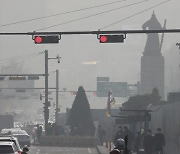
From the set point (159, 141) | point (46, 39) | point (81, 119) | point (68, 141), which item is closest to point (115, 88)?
point (81, 119)

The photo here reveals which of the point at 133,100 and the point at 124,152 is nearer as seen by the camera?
the point at 124,152

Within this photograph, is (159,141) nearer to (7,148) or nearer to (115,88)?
(7,148)

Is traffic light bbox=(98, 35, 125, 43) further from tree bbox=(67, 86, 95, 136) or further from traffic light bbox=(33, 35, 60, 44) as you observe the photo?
tree bbox=(67, 86, 95, 136)

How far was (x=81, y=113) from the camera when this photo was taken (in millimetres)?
108875

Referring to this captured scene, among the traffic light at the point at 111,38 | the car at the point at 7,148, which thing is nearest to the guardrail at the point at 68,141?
the traffic light at the point at 111,38

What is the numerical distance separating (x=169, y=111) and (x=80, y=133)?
46.4 metres

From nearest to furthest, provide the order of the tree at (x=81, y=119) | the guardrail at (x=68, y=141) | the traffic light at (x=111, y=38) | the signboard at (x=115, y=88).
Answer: the traffic light at (x=111, y=38) → the guardrail at (x=68, y=141) → the tree at (x=81, y=119) → the signboard at (x=115, y=88)

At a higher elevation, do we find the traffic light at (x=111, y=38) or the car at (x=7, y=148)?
the traffic light at (x=111, y=38)

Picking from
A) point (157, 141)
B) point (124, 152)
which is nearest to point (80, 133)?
point (157, 141)

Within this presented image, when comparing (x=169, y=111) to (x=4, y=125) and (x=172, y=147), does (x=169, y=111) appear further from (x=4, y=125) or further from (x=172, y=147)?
(x=4, y=125)

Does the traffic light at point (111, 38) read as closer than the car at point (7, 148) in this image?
No

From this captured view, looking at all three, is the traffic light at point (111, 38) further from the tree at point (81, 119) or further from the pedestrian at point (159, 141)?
the tree at point (81, 119)

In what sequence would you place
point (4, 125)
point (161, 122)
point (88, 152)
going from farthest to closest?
point (4, 125)
point (88, 152)
point (161, 122)

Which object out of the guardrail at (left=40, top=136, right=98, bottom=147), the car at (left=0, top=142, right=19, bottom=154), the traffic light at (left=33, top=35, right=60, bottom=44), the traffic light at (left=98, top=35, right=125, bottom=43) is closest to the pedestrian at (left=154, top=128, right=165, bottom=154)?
the traffic light at (left=98, top=35, right=125, bottom=43)
